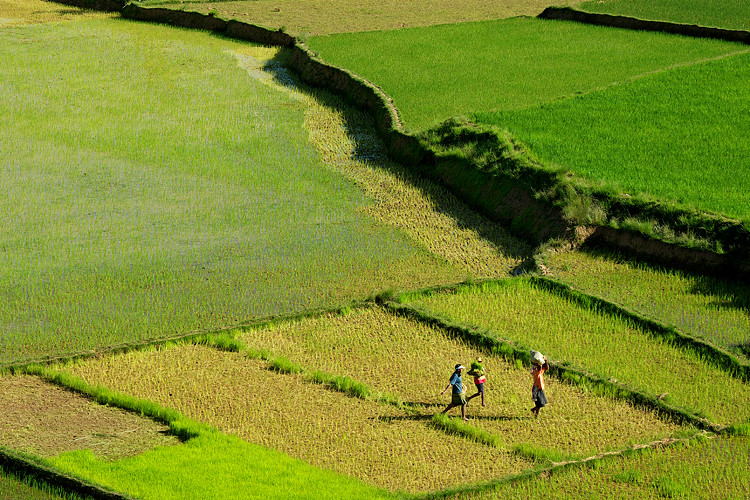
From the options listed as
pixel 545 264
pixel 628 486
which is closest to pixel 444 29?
pixel 545 264

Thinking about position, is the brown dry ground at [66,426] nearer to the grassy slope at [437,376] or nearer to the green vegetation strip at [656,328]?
the grassy slope at [437,376]

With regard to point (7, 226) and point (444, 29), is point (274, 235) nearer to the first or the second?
point (7, 226)

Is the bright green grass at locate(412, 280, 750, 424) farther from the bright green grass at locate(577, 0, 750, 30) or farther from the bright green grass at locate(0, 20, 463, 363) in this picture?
the bright green grass at locate(577, 0, 750, 30)

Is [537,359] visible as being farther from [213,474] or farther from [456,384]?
[213,474]

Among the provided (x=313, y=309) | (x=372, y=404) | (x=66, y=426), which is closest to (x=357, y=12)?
(x=313, y=309)

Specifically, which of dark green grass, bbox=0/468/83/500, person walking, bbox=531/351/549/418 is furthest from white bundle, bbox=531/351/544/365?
dark green grass, bbox=0/468/83/500

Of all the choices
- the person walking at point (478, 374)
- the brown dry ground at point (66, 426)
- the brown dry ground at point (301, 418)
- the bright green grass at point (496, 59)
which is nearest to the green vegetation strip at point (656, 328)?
the person walking at point (478, 374)

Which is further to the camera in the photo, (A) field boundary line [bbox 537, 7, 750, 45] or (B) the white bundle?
(A) field boundary line [bbox 537, 7, 750, 45]

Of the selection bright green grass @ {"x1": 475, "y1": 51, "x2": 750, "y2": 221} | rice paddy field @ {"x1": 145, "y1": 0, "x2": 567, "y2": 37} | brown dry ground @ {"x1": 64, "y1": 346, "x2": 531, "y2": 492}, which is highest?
rice paddy field @ {"x1": 145, "y1": 0, "x2": 567, "y2": 37}
